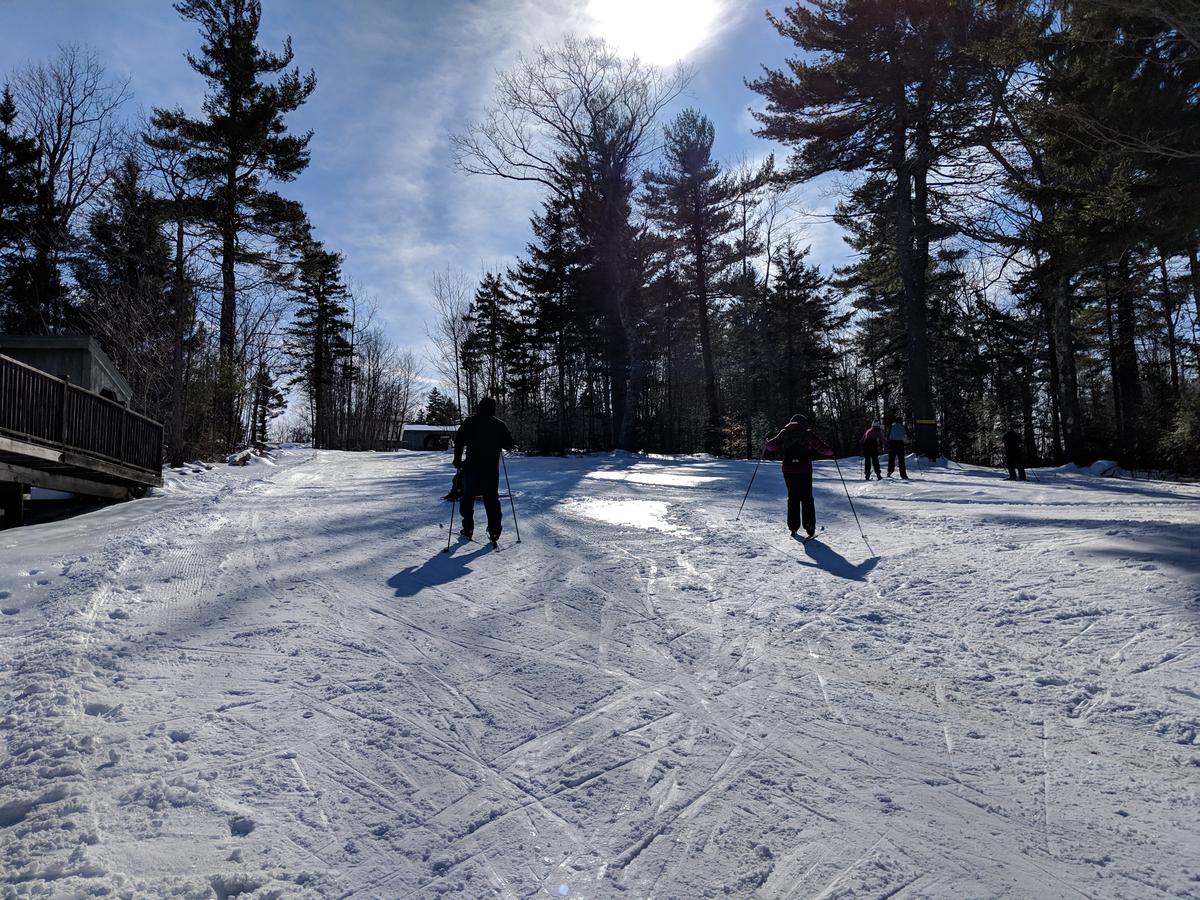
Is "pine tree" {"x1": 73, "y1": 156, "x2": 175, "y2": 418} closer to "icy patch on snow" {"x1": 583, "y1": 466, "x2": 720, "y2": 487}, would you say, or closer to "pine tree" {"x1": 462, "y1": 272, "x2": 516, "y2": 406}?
"icy patch on snow" {"x1": 583, "y1": 466, "x2": 720, "y2": 487}

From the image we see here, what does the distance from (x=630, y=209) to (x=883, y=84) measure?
1027 centimetres

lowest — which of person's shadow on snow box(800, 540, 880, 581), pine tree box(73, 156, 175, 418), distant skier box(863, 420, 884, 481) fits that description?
person's shadow on snow box(800, 540, 880, 581)

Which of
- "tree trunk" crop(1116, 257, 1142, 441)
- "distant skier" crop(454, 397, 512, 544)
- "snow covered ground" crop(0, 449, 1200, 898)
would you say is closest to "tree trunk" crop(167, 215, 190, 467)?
"snow covered ground" crop(0, 449, 1200, 898)

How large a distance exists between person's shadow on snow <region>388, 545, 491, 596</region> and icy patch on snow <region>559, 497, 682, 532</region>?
8.84 ft

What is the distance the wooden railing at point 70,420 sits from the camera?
326 inches

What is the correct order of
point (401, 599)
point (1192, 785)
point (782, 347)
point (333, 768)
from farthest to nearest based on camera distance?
point (782, 347)
point (401, 599)
point (333, 768)
point (1192, 785)

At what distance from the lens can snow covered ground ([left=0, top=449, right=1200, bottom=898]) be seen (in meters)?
2.31

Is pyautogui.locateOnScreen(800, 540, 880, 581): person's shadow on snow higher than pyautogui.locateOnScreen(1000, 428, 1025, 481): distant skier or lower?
lower

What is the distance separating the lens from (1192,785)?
8.98 feet

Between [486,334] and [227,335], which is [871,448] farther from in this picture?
[486,334]

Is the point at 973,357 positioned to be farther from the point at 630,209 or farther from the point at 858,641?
the point at 858,641

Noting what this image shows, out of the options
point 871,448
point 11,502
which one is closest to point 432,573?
point 11,502

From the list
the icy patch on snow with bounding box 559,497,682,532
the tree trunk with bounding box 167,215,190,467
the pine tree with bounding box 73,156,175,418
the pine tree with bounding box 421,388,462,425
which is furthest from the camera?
the pine tree with bounding box 421,388,462,425

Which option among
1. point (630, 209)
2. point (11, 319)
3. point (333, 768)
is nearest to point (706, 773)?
point (333, 768)
